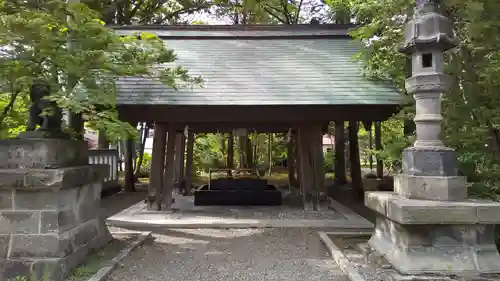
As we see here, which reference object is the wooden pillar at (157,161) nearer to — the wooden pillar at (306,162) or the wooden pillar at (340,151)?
the wooden pillar at (306,162)

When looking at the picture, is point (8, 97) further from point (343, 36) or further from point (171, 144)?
point (343, 36)

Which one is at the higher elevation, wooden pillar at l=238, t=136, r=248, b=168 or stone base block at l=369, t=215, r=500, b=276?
wooden pillar at l=238, t=136, r=248, b=168

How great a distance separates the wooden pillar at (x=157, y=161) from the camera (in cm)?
922

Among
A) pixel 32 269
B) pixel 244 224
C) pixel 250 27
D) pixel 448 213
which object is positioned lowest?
pixel 244 224

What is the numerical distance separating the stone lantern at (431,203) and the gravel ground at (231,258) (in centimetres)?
94

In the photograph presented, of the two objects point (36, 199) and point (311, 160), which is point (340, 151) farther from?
point (36, 199)

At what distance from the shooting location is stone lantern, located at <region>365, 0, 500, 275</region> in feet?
14.1

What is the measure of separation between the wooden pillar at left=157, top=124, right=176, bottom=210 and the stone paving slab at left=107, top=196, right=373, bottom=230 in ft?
0.96

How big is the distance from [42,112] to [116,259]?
Result: 2.23 meters

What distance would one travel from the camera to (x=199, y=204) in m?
10.6

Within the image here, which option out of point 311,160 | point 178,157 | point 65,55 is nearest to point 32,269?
point 65,55

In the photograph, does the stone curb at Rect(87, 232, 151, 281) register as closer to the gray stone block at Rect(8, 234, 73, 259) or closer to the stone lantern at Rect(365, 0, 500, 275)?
the gray stone block at Rect(8, 234, 73, 259)

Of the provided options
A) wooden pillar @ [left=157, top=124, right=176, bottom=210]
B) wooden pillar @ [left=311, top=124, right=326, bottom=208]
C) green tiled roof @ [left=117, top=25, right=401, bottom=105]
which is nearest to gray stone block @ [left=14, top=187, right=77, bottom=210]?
green tiled roof @ [left=117, top=25, right=401, bottom=105]

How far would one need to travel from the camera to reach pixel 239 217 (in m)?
8.80
